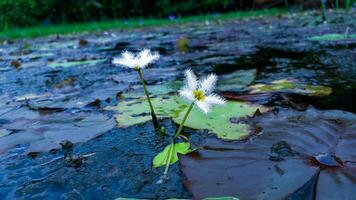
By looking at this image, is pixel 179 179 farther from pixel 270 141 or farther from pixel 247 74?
pixel 247 74

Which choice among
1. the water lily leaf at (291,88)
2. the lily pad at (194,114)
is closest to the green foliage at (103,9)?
the water lily leaf at (291,88)

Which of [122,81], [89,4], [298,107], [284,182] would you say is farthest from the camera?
[89,4]

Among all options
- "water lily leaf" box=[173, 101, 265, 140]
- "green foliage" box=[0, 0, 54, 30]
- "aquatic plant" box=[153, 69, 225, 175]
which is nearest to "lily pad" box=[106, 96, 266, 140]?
"water lily leaf" box=[173, 101, 265, 140]

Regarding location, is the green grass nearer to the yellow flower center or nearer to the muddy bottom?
the muddy bottom

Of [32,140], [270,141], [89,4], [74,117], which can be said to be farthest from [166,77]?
[89,4]

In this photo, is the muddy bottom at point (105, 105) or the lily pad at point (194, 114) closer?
the muddy bottom at point (105, 105)

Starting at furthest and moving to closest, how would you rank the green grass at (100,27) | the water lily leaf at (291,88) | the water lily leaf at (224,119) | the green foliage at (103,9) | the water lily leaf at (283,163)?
the green foliage at (103,9) → the green grass at (100,27) → the water lily leaf at (291,88) → the water lily leaf at (224,119) → the water lily leaf at (283,163)

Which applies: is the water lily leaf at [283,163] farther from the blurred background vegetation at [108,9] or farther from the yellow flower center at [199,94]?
the blurred background vegetation at [108,9]
